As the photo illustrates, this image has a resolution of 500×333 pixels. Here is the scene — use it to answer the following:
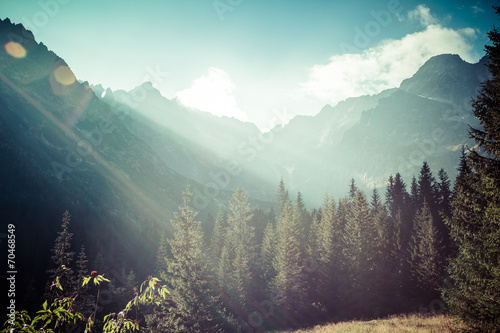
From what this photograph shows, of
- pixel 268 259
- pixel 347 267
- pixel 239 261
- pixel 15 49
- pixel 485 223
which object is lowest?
pixel 268 259

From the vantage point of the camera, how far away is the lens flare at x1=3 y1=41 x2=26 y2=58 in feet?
491

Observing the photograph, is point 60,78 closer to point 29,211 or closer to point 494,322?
point 29,211

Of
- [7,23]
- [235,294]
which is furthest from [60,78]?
[235,294]

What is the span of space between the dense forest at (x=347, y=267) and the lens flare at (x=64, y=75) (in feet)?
583

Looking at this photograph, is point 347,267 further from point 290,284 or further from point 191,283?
point 191,283

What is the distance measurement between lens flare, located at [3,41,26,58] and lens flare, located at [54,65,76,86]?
2015 cm

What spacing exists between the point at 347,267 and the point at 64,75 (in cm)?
21764

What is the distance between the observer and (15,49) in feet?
504

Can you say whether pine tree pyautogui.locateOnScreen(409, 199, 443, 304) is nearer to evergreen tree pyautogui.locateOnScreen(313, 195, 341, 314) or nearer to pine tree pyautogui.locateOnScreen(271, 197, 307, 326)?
evergreen tree pyautogui.locateOnScreen(313, 195, 341, 314)

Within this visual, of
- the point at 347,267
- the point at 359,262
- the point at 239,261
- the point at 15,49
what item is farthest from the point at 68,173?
the point at 359,262

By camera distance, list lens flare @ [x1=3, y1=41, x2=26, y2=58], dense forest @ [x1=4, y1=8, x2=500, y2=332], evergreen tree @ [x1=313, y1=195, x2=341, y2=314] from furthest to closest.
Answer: lens flare @ [x1=3, y1=41, x2=26, y2=58], evergreen tree @ [x1=313, y1=195, x2=341, y2=314], dense forest @ [x1=4, y1=8, x2=500, y2=332]

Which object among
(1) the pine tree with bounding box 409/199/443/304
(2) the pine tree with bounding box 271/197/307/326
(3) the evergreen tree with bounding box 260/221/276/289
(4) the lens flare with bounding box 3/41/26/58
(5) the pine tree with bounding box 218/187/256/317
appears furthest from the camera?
(4) the lens flare with bounding box 3/41/26/58

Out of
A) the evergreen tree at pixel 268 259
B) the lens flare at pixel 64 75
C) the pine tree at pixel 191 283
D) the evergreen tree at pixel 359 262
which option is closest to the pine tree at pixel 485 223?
the pine tree at pixel 191 283

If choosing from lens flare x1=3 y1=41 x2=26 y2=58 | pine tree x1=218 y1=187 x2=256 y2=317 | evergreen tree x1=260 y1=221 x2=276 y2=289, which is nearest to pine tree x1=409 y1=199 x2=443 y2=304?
evergreen tree x1=260 y1=221 x2=276 y2=289
